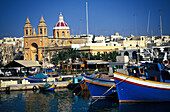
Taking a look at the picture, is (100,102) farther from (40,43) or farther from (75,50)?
(40,43)

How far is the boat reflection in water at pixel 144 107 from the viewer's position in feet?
91.2

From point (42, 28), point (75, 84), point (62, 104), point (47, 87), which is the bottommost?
point (62, 104)

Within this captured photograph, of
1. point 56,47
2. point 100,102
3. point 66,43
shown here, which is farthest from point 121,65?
point 66,43

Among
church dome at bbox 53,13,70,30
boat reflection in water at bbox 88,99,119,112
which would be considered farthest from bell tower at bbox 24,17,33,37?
boat reflection in water at bbox 88,99,119,112

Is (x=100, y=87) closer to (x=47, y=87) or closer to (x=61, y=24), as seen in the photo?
(x=47, y=87)

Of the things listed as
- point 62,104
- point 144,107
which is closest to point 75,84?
point 62,104

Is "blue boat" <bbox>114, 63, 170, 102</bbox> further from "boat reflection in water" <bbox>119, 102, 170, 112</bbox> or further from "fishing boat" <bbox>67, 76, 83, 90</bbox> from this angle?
"fishing boat" <bbox>67, 76, 83, 90</bbox>

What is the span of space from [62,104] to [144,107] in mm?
8494

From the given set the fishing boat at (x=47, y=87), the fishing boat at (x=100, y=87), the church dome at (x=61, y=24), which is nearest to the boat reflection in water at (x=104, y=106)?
the fishing boat at (x=100, y=87)

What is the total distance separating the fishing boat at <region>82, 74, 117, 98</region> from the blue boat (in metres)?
2.56

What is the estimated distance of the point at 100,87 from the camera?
32.8m

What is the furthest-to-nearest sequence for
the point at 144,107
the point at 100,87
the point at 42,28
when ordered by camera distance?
the point at 42,28 < the point at 100,87 < the point at 144,107

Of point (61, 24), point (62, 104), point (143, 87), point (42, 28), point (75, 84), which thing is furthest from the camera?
point (61, 24)

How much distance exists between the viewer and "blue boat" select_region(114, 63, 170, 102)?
93.9ft
